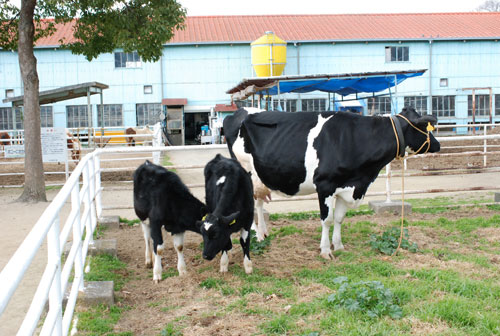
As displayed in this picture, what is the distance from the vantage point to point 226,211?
5457 mm

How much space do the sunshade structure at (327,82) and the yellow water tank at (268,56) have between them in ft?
14.1

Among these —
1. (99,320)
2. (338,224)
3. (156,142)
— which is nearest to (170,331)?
(99,320)

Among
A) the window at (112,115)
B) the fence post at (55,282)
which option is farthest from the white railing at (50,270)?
the window at (112,115)

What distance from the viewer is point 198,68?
30828 millimetres

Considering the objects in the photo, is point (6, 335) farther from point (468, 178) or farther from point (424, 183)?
point (468, 178)

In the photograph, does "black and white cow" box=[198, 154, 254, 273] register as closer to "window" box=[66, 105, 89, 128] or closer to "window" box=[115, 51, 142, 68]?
"window" box=[115, 51, 142, 68]

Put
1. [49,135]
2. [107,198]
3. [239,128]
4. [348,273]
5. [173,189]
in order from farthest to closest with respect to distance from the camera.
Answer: [49,135], [107,198], [239,128], [173,189], [348,273]

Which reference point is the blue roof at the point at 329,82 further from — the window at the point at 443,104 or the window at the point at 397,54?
the window at the point at 443,104

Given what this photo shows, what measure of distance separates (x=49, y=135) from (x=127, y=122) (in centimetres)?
1696

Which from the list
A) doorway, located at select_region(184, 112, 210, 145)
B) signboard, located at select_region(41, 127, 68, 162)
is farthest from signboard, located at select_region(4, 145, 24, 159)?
doorway, located at select_region(184, 112, 210, 145)

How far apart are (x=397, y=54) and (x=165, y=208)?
29.0m

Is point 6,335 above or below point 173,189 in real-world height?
below

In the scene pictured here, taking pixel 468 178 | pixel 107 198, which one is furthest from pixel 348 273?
pixel 468 178

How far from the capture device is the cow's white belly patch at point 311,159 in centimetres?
646
